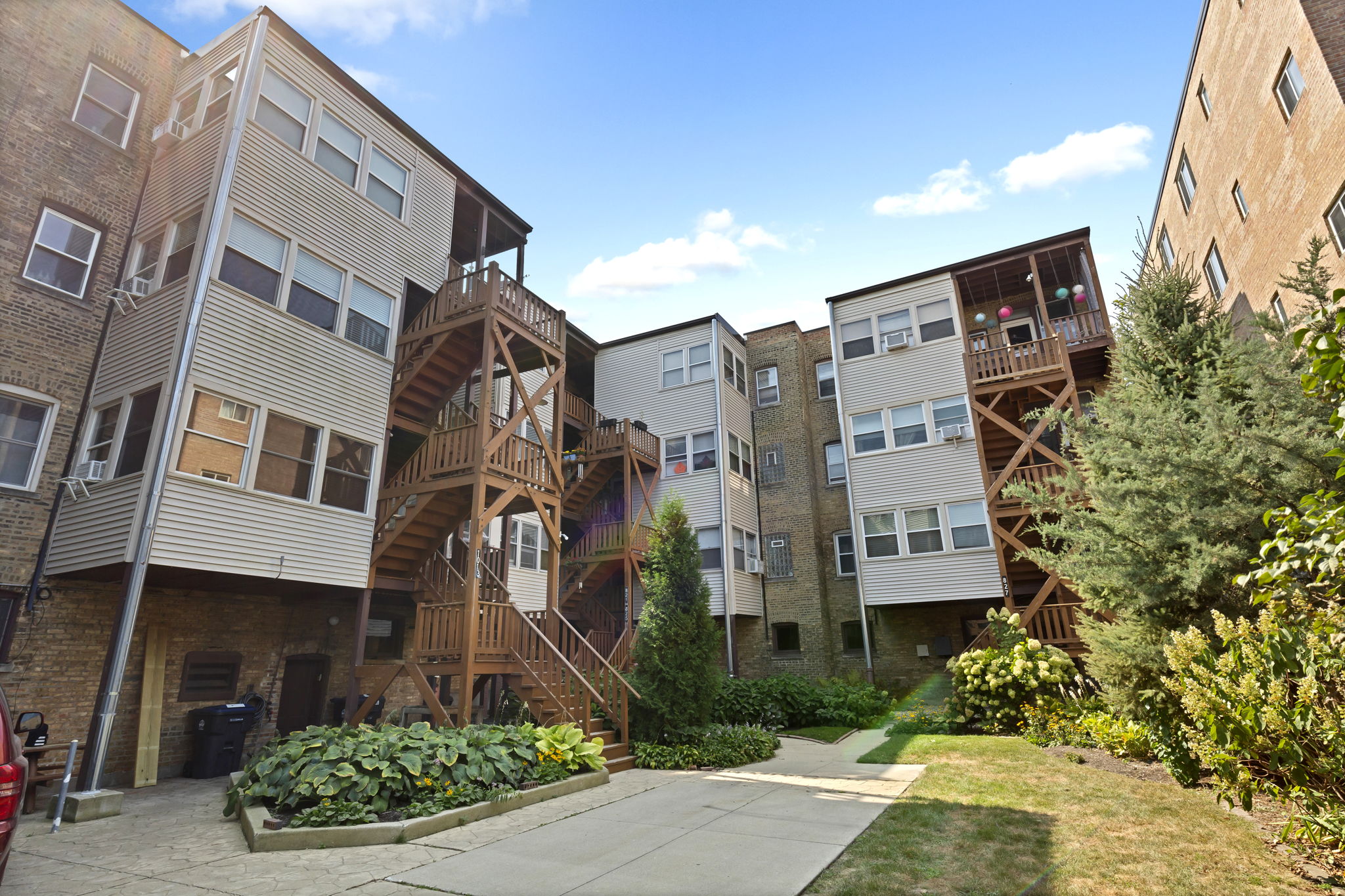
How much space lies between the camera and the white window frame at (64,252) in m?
11.0

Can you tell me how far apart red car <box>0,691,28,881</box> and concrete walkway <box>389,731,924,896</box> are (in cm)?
255

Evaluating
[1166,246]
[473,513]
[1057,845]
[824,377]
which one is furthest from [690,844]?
[1166,246]

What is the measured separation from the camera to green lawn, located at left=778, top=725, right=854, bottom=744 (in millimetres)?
14297

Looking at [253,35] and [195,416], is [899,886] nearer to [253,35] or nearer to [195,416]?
[195,416]

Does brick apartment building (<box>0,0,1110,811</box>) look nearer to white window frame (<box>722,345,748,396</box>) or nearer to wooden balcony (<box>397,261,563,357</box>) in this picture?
wooden balcony (<box>397,261,563,357</box>)

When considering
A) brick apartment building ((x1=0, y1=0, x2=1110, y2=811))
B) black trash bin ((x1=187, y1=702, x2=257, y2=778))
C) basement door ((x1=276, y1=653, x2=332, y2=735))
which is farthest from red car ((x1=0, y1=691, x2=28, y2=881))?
basement door ((x1=276, y1=653, x2=332, y2=735))

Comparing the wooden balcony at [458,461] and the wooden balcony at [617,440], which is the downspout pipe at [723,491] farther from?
the wooden balcony at [458,461]

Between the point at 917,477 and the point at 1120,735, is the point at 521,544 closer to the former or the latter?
the point at 917,477

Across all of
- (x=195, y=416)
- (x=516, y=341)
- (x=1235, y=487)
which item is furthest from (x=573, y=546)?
(x=1235, y=487)

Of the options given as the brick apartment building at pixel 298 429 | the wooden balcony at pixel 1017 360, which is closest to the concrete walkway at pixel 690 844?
the brick apartment building at pixel 298 429

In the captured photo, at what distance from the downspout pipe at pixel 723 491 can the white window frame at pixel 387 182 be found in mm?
10970

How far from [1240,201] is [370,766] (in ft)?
70.1

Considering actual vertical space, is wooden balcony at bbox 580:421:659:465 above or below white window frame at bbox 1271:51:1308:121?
below

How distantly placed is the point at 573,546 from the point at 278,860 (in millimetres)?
14905
